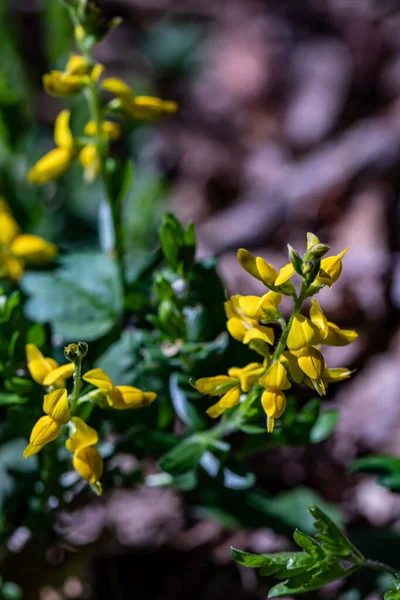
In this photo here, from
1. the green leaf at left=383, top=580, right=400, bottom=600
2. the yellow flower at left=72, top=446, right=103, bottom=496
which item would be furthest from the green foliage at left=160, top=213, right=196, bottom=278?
the green leaf at left=383, top=580, right=400, bottom=600

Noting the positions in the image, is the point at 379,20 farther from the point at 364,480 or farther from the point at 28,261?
the point at 28,261

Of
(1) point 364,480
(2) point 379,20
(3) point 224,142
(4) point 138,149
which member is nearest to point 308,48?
(2) point 379,20

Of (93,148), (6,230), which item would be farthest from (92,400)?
(6,230)

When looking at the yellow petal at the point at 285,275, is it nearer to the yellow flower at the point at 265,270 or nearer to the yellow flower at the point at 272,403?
the yellow flower at the point at 265,270

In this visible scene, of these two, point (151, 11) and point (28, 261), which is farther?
point (151, 11)

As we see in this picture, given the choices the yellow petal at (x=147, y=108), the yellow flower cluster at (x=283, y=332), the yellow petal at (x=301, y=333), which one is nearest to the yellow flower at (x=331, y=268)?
the yellow flower cluster at (x=283, y=332)

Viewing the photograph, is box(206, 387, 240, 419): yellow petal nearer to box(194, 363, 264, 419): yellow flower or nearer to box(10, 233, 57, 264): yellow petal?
box(194, 363, 264, 419): yellow flower

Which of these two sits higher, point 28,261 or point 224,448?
point 28,261

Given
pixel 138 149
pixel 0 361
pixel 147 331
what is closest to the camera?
pixel 0 361
